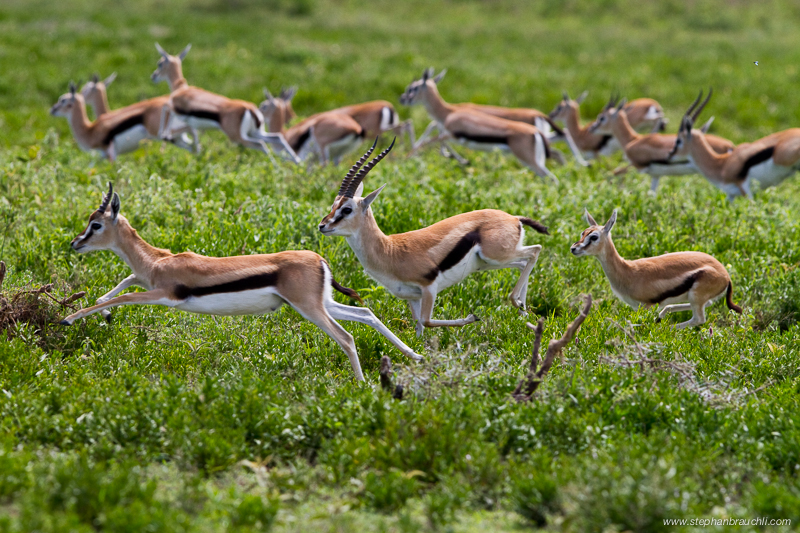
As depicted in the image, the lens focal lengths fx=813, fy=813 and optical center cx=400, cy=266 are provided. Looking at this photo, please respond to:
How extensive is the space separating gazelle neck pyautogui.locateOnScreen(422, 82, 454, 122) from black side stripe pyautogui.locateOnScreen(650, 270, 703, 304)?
7188 millimetres

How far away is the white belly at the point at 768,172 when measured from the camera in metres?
10.3

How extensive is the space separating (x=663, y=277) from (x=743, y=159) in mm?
4810

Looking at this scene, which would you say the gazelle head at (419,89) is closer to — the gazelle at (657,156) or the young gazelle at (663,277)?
the gazelle at (657,156)

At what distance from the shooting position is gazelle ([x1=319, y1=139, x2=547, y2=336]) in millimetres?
5730

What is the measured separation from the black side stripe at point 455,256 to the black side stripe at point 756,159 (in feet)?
19.4

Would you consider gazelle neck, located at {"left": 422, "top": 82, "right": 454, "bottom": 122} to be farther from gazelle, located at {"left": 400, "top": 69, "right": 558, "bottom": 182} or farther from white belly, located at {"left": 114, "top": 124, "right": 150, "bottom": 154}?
white belly, located at {"left": 114, "top": 124, "right": 150, "bottom": 154}

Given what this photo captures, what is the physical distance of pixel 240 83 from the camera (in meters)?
16.0

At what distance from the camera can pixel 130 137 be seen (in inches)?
460

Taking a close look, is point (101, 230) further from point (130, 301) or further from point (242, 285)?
point (242, 285)

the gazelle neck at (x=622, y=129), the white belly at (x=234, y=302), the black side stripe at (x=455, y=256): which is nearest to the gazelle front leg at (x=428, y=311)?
the black side stripe at (x=455, y=256)

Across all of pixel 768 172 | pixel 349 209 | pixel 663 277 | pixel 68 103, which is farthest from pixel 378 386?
pixel 68 103

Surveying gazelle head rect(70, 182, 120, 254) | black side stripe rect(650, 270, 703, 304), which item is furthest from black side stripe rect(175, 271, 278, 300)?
black side stripe rect(650, 270, 703, 304)

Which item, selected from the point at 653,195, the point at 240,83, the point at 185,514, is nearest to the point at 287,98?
the point at 240,83

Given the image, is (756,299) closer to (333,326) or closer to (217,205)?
(333,326)
